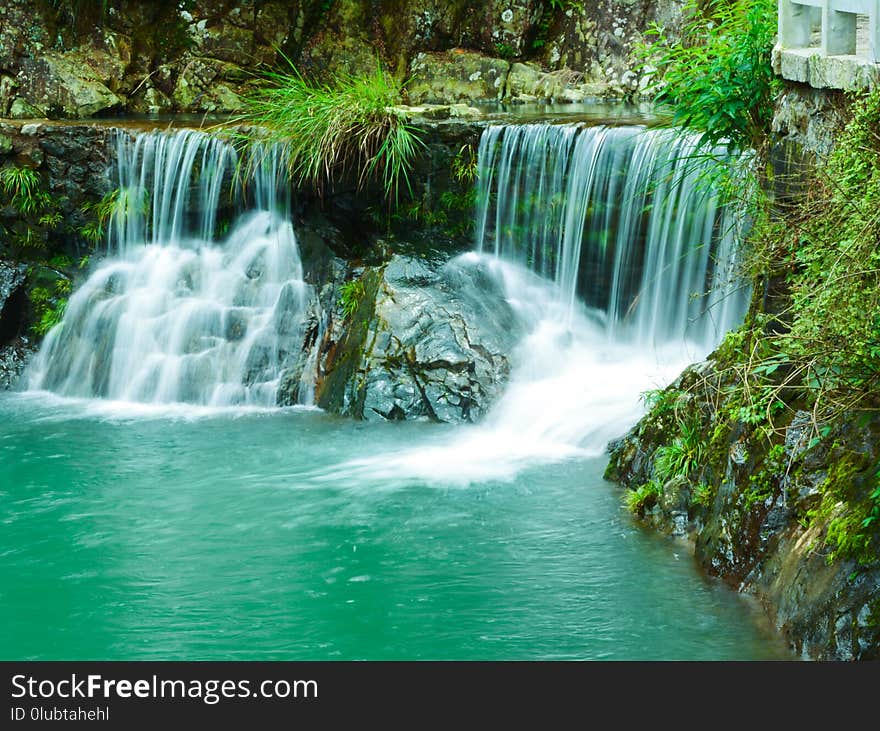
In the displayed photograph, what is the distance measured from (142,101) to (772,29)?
8.77 metres

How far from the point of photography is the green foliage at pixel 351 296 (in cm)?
1049

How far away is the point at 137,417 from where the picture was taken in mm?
10141

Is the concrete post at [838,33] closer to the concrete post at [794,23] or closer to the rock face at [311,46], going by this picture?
the concrete post at [794,23]

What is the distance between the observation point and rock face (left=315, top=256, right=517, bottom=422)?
9.76 metres

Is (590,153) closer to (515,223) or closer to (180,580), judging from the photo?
(515,223)

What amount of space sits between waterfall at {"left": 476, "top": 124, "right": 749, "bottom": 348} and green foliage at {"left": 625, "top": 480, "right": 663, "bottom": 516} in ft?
6.58

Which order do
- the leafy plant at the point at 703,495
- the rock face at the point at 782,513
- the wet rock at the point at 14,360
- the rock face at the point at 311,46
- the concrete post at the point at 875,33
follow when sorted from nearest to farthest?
the rock face at the point at 782,513
the concrete post at the point at 875,33
the leafy plant at the point at 703,495
the wet rock at the point at 14,360
the rock face at the point at 311,46

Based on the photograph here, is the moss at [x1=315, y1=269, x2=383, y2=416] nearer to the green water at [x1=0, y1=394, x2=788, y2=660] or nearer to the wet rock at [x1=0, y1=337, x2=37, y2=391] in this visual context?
the green water at [x1=0, y1=394, x2=788, y2=660]

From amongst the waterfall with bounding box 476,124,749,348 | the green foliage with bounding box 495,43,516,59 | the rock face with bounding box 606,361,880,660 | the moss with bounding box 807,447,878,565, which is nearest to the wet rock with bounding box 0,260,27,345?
the waterfall with bounding box 476,124,749,348

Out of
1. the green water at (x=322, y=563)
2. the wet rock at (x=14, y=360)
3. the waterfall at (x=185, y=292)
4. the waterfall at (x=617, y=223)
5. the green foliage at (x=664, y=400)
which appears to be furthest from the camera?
the wet rock at (x=14, y=360)

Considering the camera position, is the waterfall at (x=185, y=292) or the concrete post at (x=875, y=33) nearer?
the concrete post at (x=875, y=33)

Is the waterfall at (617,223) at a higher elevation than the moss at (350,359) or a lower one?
higher

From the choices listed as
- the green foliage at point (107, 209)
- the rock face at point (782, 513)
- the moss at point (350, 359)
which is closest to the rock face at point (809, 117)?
the rock face at point (782, 513)

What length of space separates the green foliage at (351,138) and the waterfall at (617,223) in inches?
28.8
